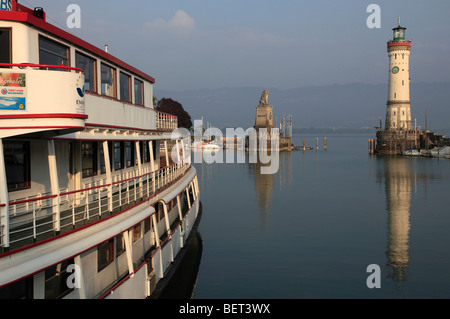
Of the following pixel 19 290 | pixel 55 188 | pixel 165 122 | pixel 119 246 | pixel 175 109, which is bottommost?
pixel 119 246

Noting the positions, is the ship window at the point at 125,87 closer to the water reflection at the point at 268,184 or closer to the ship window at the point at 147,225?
the ship window at the point at 147,225

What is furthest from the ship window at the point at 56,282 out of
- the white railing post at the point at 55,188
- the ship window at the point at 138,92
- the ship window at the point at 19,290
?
the ship window at the point at 138,92

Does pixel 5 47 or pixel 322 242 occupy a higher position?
pixel 5 47

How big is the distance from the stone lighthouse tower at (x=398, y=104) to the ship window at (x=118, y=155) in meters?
114

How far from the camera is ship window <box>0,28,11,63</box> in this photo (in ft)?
28.3

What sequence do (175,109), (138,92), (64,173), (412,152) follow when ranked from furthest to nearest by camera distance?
(412,152) < (175,109) < (138,92) < (64,173)

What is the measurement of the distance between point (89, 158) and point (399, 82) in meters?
118

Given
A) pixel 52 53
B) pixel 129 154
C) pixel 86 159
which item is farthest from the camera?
pixel 129 154

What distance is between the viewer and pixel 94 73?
42.6ft

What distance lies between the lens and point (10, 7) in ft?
31.4

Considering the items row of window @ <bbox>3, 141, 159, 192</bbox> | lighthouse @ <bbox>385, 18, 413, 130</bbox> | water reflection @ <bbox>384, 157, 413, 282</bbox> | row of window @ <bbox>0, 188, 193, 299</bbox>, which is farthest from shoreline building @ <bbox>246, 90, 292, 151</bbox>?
row of window @ <bbox>0, 188, 193, 299</bbox>

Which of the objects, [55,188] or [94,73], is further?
[94,73]

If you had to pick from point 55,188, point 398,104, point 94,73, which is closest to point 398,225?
point 94,73

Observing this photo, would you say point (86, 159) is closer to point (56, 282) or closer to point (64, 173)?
point (64, 173)
